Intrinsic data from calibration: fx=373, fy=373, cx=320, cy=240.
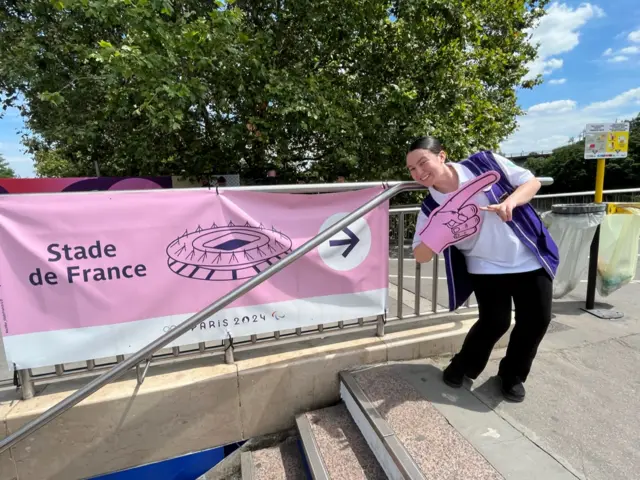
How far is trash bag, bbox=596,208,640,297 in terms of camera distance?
3.91m

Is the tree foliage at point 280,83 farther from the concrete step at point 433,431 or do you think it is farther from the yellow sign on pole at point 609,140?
the concrete step at point 433,431

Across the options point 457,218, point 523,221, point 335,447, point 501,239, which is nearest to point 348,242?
point 457,218

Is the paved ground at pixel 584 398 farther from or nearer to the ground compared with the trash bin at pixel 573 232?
nearer to the ground

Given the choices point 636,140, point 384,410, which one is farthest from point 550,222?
point 636,140

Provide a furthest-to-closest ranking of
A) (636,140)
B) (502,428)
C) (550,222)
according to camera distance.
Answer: (636,140)
(550,222)
(502,428)

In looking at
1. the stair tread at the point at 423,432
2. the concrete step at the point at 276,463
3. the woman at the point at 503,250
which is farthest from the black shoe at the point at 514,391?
the concrete step at the point at 276,463

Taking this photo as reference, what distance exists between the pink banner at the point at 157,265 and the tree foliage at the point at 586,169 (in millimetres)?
35175

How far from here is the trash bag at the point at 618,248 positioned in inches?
154

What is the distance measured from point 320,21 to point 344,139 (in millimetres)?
2551

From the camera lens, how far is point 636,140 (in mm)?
37031

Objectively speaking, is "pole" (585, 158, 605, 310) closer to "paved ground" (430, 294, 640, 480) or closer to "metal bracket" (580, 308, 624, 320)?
"metal bracket" (580, 308, 624, 320)

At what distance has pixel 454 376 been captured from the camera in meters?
2.59

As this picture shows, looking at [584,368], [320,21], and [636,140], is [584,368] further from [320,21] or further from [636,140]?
[636,140]

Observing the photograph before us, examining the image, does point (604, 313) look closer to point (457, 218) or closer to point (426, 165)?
point (457, 218)
